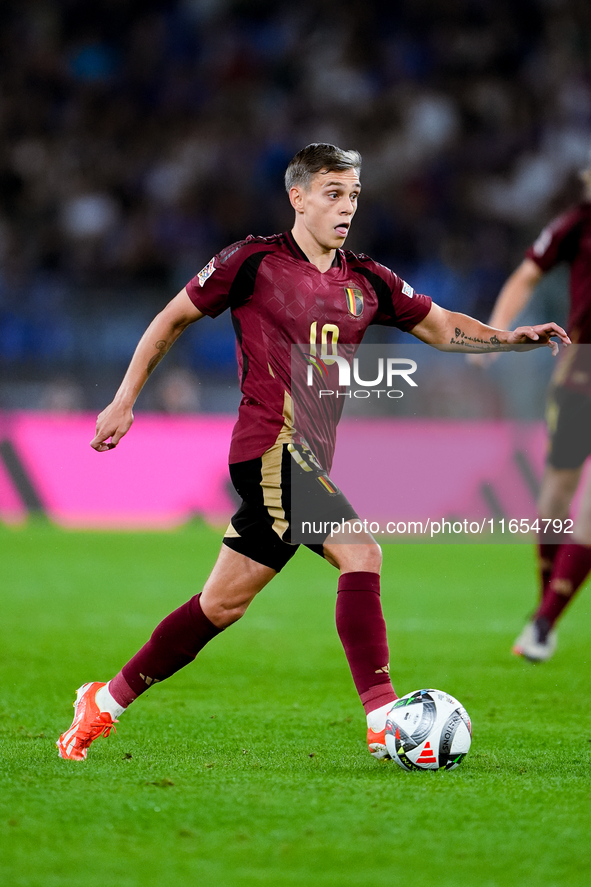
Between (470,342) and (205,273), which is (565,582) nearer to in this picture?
(470,342)

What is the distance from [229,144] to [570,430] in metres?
12.3

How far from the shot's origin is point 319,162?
12.9ft

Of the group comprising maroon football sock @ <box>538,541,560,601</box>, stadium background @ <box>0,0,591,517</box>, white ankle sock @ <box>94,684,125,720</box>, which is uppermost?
stadium background @ <box>0,0,591,517</box>

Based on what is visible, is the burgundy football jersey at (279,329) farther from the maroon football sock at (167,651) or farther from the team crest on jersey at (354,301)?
the maroon football sock at (167,651)

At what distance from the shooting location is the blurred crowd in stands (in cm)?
1498

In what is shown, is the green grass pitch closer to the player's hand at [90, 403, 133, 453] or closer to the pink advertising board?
the player's hand at [90, 403, 133, 453]

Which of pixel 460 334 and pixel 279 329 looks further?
pixel 460 334

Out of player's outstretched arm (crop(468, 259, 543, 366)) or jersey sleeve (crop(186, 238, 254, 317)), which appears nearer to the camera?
jersey sleeve (crop(186, 238, 254, 317))

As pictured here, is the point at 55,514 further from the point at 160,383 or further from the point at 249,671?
the point at 249,671

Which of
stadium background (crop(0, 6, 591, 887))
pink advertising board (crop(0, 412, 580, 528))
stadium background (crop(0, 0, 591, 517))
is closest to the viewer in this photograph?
stadium background (crop(0, 6, 591, 887))

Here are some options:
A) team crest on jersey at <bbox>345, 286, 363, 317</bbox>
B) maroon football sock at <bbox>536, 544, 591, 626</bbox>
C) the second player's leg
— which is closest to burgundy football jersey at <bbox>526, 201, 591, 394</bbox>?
the second player's leg

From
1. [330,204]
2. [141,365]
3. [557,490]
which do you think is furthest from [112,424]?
[557,490]

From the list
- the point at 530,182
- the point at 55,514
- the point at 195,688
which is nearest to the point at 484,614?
the point at 195,688

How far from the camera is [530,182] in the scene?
53.4ft
